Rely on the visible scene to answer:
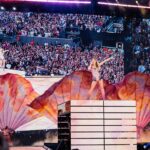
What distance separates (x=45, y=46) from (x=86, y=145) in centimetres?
204

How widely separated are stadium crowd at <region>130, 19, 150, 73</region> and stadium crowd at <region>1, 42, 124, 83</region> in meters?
0.33

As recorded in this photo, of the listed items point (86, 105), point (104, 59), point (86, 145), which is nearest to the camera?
point (86, 145)

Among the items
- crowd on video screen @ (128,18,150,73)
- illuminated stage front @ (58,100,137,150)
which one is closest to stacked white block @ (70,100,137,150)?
illuminated stage front @ (58,100,137,150)

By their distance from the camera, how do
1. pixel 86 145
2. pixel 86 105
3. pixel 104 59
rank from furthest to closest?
pixel 104 59 → pixel 86 105 → pixel 86 145

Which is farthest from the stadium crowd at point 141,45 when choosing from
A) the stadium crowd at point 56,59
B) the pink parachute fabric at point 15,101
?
the pink parachute fabric at point 15,101

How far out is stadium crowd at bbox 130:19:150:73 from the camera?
716 centimetres

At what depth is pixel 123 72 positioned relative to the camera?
7.05 m

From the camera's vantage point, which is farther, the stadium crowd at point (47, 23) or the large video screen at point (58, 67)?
the stadium crowd at point (47, 23)

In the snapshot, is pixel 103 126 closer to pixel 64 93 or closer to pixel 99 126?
pixel 99 126

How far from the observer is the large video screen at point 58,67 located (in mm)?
6566

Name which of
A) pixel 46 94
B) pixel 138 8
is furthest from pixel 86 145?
pixel 138 8

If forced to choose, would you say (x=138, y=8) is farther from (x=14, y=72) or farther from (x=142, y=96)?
(x=14, y=72)

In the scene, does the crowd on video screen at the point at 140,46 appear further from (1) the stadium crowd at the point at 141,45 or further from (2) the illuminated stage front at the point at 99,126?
(2) the illuminated stage front at the point at 99,126

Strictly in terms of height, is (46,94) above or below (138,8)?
below
